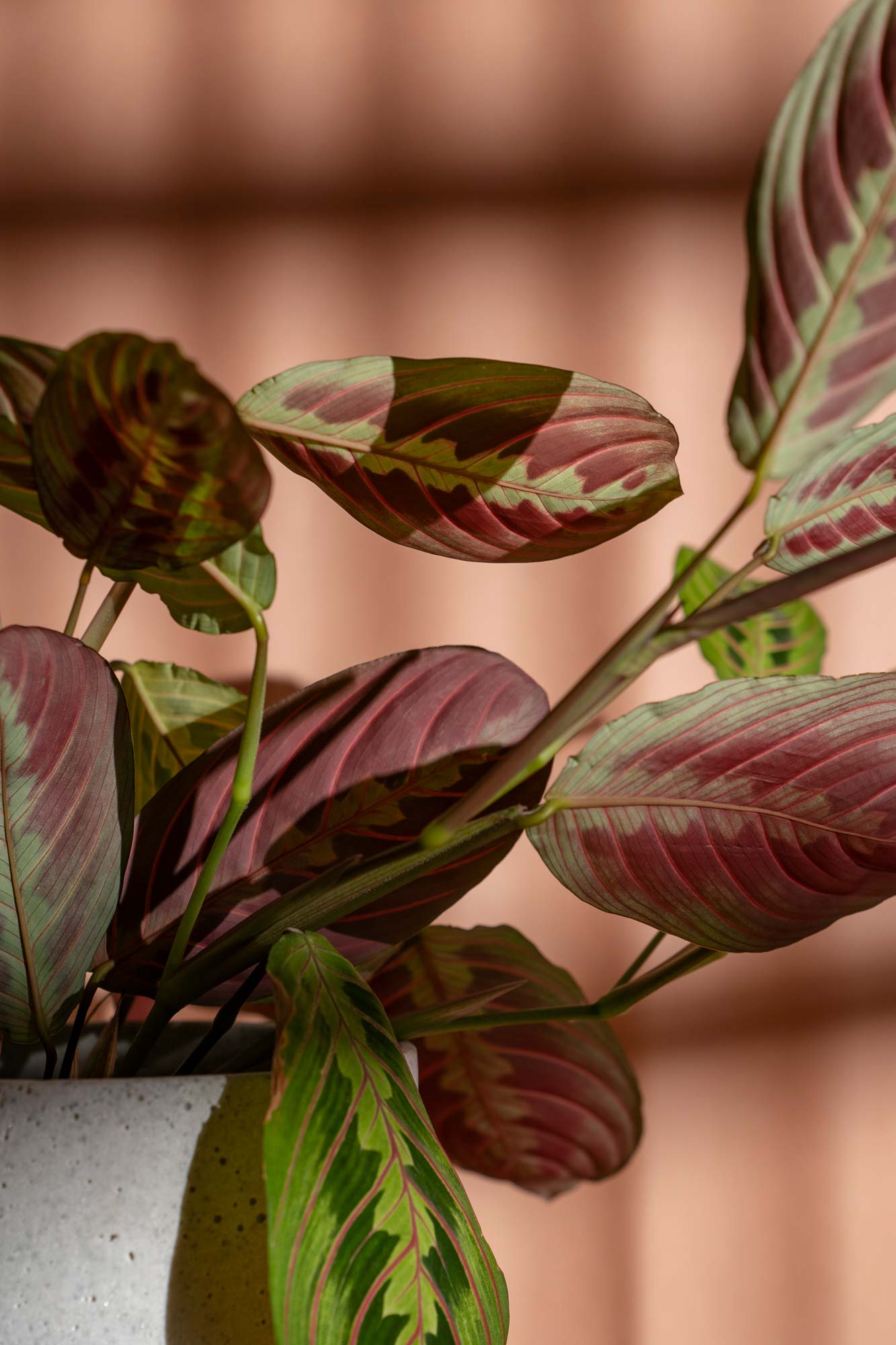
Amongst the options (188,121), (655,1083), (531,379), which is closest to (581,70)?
(188,121)

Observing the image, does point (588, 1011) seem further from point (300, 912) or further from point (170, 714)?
point (170, 714)

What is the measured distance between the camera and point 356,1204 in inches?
12.4

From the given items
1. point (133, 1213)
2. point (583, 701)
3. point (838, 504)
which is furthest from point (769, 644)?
point (133, 1213)

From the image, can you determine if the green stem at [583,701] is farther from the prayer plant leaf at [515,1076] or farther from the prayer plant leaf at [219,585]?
the prayer plant leaf at [515,1076]

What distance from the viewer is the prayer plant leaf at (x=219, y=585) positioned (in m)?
0.45

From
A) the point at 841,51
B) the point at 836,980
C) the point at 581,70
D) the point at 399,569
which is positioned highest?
the point at 581,70

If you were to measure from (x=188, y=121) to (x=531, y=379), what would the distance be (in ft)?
1.90

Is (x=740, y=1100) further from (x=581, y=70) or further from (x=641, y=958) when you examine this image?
(x=581, y=70)

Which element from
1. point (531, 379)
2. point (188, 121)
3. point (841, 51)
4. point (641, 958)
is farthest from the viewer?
point (188, 121)

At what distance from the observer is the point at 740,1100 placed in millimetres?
845

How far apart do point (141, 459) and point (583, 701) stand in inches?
6.5

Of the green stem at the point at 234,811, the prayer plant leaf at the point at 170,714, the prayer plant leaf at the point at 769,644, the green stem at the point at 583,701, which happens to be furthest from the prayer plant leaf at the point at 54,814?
the prayer plant leaf at the point at 769,644

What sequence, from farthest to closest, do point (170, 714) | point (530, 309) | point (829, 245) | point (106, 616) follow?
point (530, 309) < point (170, 714) < point (106, 616) < point (829, 245)

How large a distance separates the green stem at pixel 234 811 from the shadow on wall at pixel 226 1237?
0.06m
